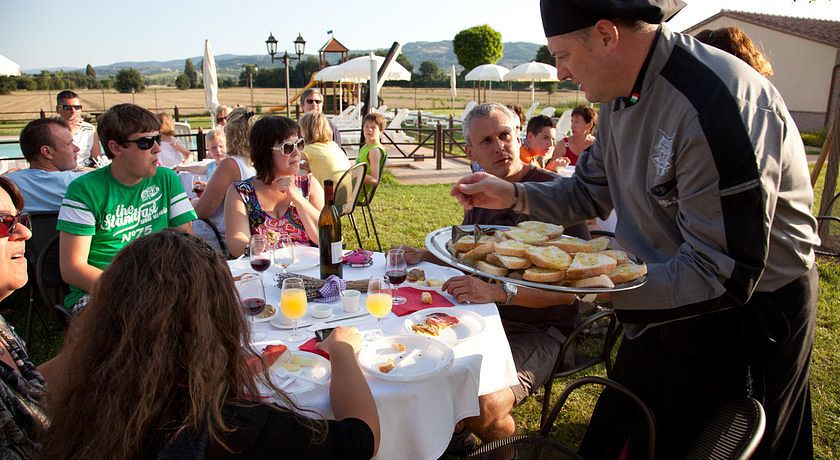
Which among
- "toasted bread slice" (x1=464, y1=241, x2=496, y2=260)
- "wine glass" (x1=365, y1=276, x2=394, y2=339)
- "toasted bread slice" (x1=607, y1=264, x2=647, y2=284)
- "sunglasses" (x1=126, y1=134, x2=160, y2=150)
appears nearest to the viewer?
"toasted bread slice" (x1=607, y1=264, x2=647, y2=284)

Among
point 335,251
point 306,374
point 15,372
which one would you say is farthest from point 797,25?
point 15,372

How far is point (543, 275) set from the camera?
1737 mm

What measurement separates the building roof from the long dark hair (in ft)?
109

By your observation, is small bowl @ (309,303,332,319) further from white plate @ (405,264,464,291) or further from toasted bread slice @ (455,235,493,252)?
toasted bread slice @ (455,235,493,252)

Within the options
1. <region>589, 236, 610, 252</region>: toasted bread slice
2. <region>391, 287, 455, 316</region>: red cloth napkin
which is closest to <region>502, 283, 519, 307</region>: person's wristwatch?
<region>391, 287, 455, 316</region>: red cloth napkin

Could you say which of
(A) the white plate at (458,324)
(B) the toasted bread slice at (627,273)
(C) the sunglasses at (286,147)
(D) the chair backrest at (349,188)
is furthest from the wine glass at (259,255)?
(D) the chair backrest at (349,188)

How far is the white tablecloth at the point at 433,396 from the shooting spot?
185cm

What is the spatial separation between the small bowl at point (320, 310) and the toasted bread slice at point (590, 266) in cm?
115

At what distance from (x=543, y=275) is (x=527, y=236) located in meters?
0.35

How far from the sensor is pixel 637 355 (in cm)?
194

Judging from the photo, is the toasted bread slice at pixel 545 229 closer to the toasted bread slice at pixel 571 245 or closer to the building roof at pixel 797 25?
the toasted bread slice at pixel 571 245

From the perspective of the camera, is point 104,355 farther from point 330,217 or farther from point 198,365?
point 330,217

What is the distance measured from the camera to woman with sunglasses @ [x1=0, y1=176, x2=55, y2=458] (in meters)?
1.57

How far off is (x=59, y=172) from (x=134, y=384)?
428cm
